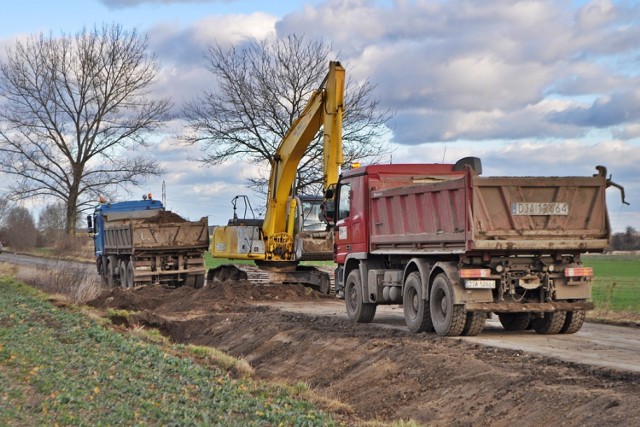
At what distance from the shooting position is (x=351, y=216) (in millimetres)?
19922

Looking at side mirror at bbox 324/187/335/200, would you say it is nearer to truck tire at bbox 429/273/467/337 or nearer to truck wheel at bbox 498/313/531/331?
truck wheel at bbox 498/313/531/331

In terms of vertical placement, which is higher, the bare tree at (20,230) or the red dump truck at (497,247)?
the bare tree at (20,230)

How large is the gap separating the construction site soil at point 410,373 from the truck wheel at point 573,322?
→ 2239mm

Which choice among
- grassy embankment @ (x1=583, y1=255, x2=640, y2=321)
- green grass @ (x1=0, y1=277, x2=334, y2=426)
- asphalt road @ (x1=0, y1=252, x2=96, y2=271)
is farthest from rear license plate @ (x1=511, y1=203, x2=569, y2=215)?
asphalt road @ (x1=0, y1=252, x2=96, y2=271)

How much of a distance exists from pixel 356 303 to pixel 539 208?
5383 mm

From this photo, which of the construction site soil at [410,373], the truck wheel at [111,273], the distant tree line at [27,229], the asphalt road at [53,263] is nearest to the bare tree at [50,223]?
the distant tree line at [27,229]

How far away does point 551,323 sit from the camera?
17.0 m

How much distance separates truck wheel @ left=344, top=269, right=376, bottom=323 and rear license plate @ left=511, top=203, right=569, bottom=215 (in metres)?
4.89

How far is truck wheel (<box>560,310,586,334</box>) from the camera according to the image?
54.8ft

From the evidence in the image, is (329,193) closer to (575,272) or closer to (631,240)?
(575,272)

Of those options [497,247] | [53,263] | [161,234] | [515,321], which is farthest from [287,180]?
[53,263]

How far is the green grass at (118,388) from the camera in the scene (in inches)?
384

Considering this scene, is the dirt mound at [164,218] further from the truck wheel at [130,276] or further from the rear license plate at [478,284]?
the rear license plate at [478,284]

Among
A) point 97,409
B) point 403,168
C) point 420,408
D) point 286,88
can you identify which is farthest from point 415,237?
point 286,88
